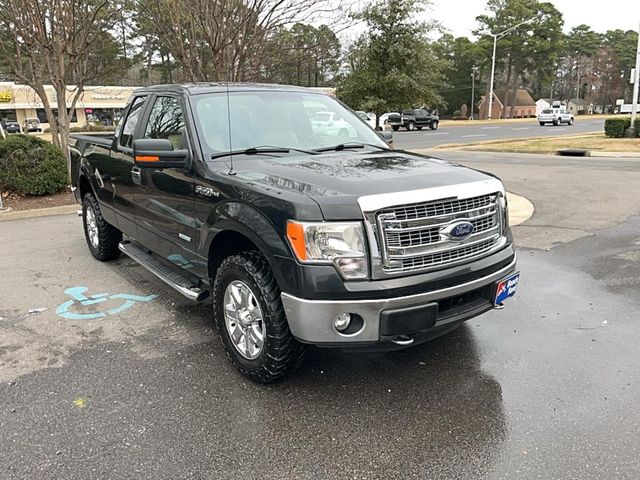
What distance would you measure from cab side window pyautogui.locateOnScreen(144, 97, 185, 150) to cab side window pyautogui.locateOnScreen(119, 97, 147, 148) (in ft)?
1.01

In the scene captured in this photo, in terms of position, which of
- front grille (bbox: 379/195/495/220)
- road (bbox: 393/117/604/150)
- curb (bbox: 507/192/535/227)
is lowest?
curb (bbox: 507/192/535/227)

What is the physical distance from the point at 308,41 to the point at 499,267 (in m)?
9.28

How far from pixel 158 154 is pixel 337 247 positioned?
165 centimetres

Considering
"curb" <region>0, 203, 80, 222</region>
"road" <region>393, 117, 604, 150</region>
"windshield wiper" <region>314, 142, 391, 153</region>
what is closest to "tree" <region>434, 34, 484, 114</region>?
"road" <region>393, 117, 604, 150</region>

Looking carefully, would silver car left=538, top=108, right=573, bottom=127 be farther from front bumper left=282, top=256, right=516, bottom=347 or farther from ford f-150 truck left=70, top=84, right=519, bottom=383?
front bumper left=282, top=256, right=516, bottom=347

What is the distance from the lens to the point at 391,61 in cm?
1692

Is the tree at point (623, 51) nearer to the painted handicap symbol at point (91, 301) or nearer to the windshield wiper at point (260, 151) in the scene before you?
the windshield wiper at point (260, 151)

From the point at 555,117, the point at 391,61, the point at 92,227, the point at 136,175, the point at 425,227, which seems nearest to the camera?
the point at 425,227

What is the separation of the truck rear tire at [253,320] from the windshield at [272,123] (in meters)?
1.01

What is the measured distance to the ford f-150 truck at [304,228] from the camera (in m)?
2.92

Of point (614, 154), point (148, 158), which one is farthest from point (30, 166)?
point (614, 154)

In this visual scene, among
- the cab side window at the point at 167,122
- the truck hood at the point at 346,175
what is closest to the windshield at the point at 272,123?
the cab side window at the point at 167,122

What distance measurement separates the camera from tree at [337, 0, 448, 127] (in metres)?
16.4

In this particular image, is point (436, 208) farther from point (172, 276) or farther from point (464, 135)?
point (464, 135)
